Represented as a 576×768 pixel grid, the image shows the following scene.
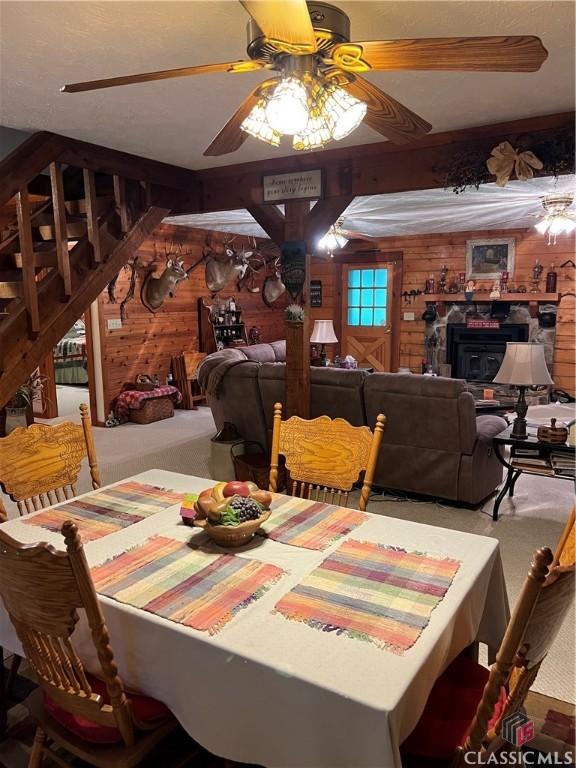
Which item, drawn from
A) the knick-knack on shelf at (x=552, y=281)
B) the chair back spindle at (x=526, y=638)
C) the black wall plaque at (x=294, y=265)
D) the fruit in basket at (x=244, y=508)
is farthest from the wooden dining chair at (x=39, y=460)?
the knick-knack on shelf at (x=552, y=281)

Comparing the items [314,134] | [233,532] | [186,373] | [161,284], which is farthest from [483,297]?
[233,532]

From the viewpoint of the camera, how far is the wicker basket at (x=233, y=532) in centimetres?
167

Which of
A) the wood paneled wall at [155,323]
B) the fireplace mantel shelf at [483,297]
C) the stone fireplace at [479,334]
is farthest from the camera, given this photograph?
the stone fireplace at [479,334]

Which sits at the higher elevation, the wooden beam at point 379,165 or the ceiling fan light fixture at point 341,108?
the wooden beam at point 379,165

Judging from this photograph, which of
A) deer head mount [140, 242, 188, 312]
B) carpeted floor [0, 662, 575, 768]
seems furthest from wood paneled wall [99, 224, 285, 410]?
carpeted floor [0, 662, 575, 768]

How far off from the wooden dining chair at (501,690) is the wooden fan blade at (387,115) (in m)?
1.40

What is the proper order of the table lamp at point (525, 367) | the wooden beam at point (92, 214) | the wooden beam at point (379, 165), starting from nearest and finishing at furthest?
the wooden beam at point (379, 165), the table lamp at point (525, 367), the wooden beam at point (92, 214)

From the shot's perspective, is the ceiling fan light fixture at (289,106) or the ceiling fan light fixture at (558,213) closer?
the ceiling fan light fixture at (289,106)

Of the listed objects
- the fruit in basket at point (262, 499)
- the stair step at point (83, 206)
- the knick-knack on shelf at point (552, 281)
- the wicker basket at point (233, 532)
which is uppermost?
the stair step at point (83, 206)

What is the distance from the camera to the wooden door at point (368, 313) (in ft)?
28.2

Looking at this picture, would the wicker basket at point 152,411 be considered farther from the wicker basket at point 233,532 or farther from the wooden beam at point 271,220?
the wicker basket at point 233,532

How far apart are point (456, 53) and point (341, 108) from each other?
354mm

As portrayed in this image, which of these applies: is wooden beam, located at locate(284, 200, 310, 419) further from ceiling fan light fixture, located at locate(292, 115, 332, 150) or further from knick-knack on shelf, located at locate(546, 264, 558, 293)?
knick-knack on shelf, located at locate(546, 264, 558, 293)

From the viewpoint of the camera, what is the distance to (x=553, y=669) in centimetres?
229
